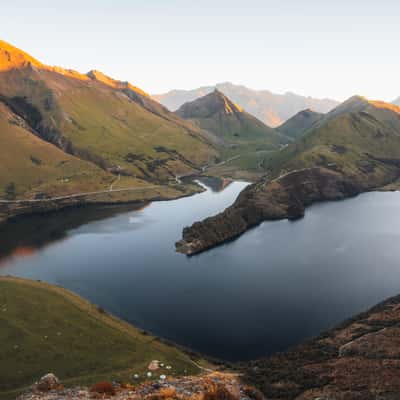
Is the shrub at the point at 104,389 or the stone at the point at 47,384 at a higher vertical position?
the stone at the point at 47,384

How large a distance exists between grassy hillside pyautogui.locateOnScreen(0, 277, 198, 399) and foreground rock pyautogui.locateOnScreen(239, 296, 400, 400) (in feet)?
62.6

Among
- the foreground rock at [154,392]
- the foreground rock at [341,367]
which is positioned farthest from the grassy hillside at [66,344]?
the foreground rock at [341,367]

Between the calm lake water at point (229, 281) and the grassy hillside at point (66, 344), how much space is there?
596 inches

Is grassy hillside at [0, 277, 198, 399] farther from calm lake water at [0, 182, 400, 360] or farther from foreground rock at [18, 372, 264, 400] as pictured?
calm lake water at [0, 182, 400, 360]

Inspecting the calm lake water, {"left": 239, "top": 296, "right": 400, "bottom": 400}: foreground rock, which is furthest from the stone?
the calm lake water

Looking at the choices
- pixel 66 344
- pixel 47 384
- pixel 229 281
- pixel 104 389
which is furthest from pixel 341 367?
pixel 229 281

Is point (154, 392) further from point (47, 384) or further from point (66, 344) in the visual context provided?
point (66, 344)

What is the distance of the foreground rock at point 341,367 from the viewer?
6006 centimetres

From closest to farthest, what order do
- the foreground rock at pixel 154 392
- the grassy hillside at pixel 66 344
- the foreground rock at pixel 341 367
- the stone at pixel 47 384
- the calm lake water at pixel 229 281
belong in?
the foreground rock at pixel 154 392, the stone at pixel 47 384, the foreground rock at pixel 341 367, the grassy hillside at pixel 66 344, the calm lake water at pixel 229 281

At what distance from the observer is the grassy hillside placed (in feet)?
240

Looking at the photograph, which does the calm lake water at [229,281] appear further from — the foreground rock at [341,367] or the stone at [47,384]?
the stone at [47,384]

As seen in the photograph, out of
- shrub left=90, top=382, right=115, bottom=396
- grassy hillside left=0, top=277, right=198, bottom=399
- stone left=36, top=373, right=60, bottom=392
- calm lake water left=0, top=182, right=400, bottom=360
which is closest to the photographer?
shrub left=90, top=382, right=115, bottom=396

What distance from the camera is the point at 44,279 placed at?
14662 cm

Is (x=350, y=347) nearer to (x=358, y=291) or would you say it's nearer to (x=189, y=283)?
(x=358, y=291)
